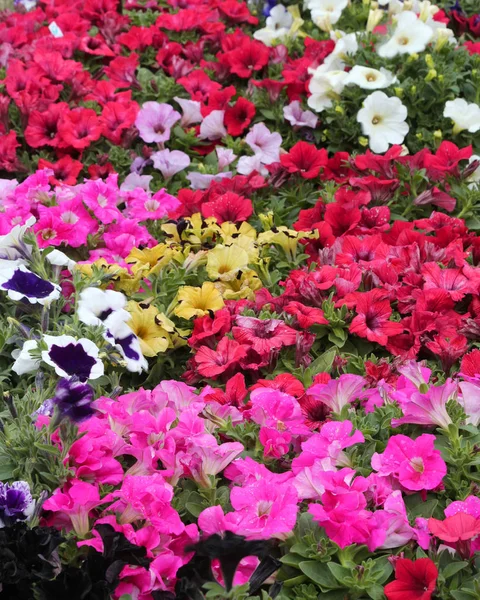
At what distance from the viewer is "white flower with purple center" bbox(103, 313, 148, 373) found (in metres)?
2.06

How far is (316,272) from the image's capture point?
247cm

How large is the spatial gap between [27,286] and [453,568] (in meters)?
1.20

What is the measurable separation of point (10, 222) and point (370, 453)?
1.42 meters

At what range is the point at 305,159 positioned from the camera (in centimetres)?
319

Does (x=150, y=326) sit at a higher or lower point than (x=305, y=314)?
lower

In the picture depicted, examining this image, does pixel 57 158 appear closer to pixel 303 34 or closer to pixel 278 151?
pixel 278 151

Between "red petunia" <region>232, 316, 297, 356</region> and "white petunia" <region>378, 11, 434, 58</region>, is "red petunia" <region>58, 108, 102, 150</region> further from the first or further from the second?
"red petunia" <region>232, 316, 297, 356</region>

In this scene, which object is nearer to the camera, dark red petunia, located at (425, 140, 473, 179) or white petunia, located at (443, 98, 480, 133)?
dark red petunia, located at (425, 140, 473, 179)

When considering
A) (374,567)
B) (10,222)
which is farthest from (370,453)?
(10,222)

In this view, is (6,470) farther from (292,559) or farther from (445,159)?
(445,159)

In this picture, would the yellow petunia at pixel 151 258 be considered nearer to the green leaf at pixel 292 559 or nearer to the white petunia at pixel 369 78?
the green leaf at pixel 292 559

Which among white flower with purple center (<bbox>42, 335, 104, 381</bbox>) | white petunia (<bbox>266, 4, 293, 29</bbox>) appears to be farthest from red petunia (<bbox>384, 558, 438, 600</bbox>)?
white petunia (<bbox>266, 4, 293, 29</bbox>)

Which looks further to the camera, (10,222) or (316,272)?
(10,222)

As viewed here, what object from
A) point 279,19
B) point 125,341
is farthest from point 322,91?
point 125,341
